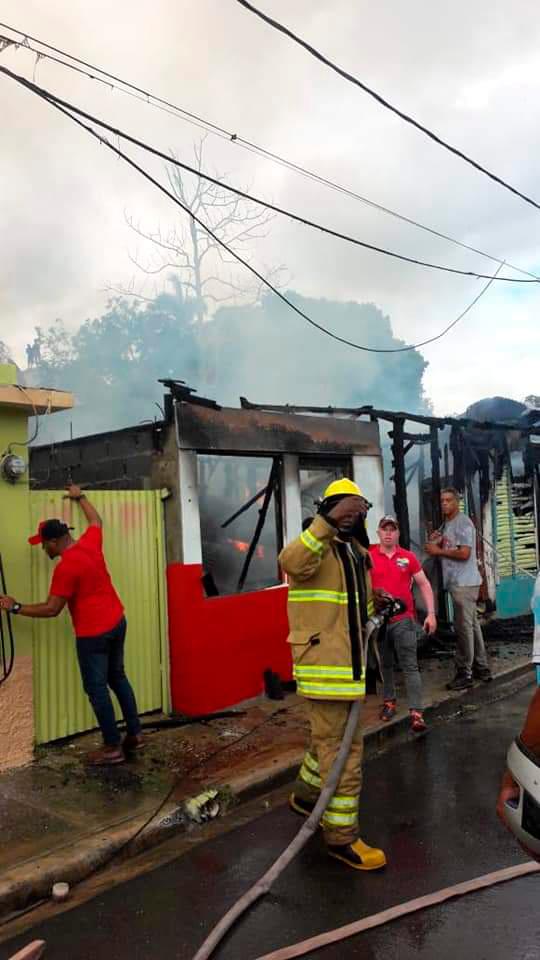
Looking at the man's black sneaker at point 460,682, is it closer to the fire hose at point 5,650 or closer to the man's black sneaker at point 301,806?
the man's black sneaker at point 301,806

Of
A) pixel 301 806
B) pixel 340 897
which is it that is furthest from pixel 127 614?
pixel 340 897

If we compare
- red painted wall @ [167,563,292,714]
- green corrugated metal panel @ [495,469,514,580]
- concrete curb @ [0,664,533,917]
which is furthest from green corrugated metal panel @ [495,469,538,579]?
concrete curb @ [0,664,533,917]

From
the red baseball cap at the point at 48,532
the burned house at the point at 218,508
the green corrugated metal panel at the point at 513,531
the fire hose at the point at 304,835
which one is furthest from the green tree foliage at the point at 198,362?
the fire hose at the point at 304,835

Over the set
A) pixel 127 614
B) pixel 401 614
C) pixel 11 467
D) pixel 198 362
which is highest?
pixel 198 362

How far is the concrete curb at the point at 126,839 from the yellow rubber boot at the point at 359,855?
1106 mm

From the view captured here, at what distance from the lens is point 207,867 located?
3.92m

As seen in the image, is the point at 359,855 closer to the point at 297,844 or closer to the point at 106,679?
the point at 297,844

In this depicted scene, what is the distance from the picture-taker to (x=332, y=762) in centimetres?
389

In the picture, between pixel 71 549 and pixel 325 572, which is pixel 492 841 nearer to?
pixel 325 572

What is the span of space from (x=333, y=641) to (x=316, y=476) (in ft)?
14.7

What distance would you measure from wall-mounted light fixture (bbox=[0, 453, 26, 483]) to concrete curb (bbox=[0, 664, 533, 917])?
2.54 metres

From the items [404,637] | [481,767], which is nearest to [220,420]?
[404,637]

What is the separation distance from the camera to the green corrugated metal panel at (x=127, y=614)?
562 centimetres

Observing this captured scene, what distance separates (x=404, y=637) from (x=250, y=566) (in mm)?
2036
